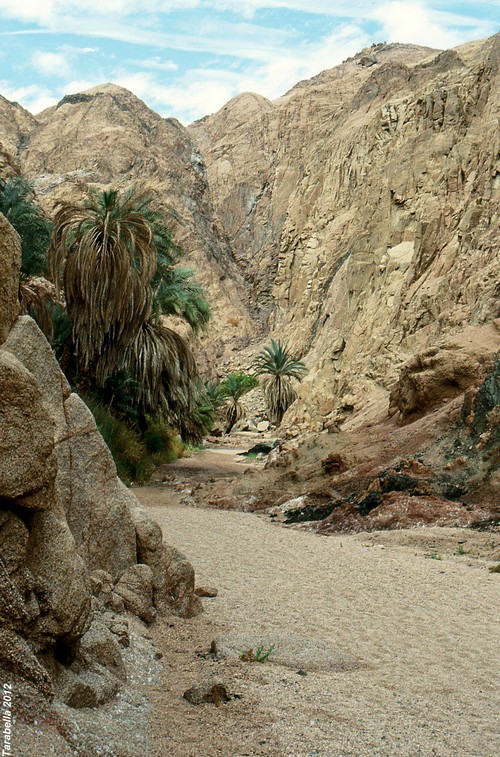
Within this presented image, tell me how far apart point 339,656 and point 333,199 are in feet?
198

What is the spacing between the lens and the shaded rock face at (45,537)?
3.00 meters

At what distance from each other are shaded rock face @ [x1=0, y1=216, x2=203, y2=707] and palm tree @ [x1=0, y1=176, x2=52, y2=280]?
37.3ft

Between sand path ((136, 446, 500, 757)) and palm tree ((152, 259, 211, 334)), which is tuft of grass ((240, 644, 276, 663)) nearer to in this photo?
sand path ((136, 446, 500, 757))

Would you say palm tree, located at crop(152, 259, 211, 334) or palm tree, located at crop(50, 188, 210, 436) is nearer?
palm tree, located at crop(50, 188, 210, 436)

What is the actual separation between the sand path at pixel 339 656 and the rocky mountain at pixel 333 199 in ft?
27.7

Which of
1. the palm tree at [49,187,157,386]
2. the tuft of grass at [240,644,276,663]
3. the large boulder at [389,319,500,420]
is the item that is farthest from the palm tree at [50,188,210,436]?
the tuft of grass at [240,644,276,663]

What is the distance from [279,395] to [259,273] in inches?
1603

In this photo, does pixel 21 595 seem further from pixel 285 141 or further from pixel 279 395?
pixel 285 141

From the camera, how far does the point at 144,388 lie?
17.0 metres

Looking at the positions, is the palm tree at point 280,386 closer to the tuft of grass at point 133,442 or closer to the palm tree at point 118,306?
the tuft of grass at point 133,442

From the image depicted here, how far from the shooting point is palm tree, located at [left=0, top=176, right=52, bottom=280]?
15617 millimetres

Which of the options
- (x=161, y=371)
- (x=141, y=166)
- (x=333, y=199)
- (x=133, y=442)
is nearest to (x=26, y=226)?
(x=161, y=371)

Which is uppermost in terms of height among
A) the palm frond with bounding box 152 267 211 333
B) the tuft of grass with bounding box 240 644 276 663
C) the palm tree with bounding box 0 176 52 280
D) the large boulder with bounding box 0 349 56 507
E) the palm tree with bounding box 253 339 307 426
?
the palm tree with bounding box 0 176 52 280

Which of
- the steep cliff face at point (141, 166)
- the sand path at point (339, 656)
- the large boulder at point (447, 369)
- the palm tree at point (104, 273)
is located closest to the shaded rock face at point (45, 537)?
the sand path at point (339, 656)
